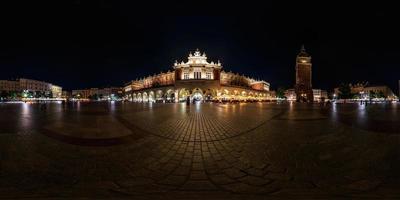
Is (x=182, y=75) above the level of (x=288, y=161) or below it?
above

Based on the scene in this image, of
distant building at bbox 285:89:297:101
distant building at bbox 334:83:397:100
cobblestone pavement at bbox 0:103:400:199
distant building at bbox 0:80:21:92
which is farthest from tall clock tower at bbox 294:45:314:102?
distant building at bbox 0:80:21:92

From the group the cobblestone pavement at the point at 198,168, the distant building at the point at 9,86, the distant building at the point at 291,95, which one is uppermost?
the distant building at the point at 9,86

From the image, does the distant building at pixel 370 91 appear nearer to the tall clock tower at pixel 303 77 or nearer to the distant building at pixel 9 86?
the tall clock tower at pixel 303 77

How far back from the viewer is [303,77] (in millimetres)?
99000

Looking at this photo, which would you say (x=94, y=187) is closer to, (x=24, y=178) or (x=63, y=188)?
(x=63, y=188)

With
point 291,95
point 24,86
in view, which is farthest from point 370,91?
point 24,86

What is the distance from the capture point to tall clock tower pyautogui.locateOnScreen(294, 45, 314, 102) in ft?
318

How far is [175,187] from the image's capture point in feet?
12.4

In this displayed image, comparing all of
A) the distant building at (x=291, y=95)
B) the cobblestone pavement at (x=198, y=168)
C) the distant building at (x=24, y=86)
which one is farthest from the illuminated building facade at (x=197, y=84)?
Result: the distant building at (x=24, y=86)

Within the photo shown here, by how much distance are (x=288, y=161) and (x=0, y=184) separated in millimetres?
5241

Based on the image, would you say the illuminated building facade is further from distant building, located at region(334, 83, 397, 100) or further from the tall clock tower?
distant building, located at region(334, 83, 397, 100)

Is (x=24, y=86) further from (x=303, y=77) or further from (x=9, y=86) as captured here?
(x=303, y=77)

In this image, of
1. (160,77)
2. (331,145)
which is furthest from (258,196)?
(160,77)

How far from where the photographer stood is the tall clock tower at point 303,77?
96775 millimetres
